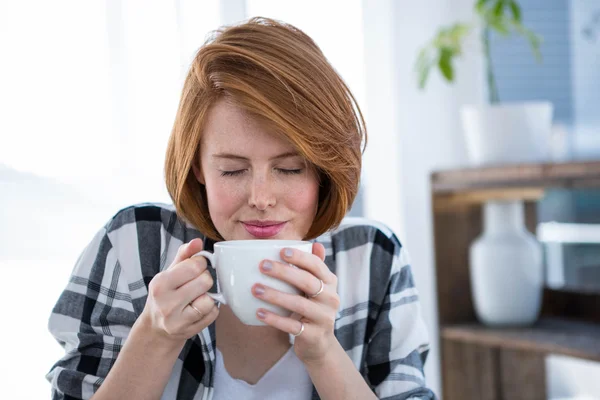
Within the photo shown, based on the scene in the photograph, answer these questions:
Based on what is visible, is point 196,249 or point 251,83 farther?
point 251,83

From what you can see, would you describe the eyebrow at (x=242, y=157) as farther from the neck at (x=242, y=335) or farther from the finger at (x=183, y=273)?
the neck at (x=242, y=335)

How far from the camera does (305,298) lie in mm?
914

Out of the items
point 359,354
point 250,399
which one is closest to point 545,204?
point 359,354

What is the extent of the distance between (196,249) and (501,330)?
147 centimetres

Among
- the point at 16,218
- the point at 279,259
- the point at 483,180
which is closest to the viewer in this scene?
the point at 279,259

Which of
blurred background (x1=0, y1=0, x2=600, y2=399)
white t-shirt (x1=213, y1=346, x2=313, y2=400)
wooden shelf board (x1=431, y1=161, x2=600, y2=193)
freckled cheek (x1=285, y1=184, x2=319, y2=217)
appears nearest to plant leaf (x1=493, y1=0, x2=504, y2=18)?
blurred background (x1=0, y1=0, x2=600, y2=399)

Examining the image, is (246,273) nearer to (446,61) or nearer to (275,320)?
(275,320)

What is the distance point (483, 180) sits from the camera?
2.11 m

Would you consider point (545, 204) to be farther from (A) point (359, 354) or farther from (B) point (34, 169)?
(B) point (34, 169)

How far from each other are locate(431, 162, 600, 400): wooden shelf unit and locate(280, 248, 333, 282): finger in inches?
49.2

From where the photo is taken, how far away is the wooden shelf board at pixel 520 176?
6.06 feet

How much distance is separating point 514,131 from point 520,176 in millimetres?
157

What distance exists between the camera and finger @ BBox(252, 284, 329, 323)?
0.88 meters

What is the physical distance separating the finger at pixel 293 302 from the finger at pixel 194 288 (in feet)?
0.21
